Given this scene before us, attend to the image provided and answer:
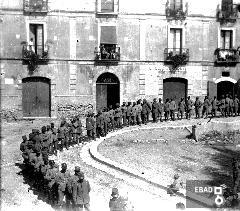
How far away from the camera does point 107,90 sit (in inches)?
1024

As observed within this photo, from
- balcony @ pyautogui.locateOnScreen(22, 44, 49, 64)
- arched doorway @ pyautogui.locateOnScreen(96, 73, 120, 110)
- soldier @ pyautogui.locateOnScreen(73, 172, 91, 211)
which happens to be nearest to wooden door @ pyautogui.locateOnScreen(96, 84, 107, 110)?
arched doorway @ pyautogui.locateOnScreen(96, 73, 120, 110)

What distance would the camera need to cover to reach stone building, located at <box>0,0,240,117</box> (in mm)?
24500

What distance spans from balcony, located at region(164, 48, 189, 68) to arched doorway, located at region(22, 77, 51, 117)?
26.8 ft

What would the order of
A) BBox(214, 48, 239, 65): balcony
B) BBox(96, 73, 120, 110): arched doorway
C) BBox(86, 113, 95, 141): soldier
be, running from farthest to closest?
1. BBox(214, 48, 239, 65): balcony
2. BBox(96, 73, 120, 110): arched doorway
3. BBox(86, 113, 95, 141): soldier

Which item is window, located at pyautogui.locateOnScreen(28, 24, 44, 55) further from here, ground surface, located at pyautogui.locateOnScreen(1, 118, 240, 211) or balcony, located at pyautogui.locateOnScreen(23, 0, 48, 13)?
ground surface, located at pyautogui.locateOnScreen(1, 118, 240, 211)

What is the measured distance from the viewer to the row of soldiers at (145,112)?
1852 cm

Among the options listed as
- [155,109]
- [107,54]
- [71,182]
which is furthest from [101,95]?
[71,182]

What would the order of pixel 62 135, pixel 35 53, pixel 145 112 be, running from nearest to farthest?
pixel 62 135, pixel 145 112, pixel 35 53

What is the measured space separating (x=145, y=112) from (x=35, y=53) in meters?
8.55

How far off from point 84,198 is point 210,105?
14.5m

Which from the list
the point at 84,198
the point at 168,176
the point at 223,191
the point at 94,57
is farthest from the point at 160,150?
the point at 94,57

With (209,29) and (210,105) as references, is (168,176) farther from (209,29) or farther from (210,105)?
(209,29)

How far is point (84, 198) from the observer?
9.51 metres

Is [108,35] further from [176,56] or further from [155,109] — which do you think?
[155,109]
